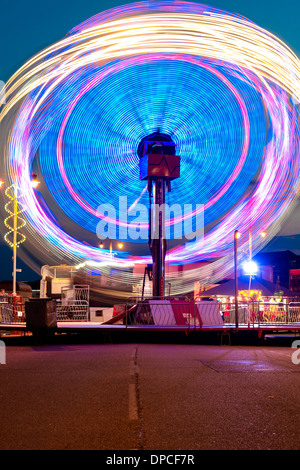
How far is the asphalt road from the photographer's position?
5.33m

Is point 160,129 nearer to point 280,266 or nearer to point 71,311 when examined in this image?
point 71,311

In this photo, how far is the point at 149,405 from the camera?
7.19m

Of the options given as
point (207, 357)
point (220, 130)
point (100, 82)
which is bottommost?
point (207, 357)

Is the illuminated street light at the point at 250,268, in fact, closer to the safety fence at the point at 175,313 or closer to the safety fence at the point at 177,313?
the safety fence at the point at 177,313

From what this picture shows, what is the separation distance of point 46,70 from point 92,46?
86.4 inches

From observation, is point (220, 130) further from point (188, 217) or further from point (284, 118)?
point (188, 217)

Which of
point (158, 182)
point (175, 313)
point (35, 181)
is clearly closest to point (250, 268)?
point (158, 182)

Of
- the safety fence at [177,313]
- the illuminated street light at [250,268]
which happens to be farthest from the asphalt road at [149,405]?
the illuminated street light at [250,268]

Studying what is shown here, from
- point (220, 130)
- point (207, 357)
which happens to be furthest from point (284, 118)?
point (207, 357)

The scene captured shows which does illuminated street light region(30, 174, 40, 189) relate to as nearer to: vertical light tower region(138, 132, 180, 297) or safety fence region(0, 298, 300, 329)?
vertical light tower region(138, 132, 180, 297)

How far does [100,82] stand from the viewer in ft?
76.6

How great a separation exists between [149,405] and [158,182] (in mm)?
17240

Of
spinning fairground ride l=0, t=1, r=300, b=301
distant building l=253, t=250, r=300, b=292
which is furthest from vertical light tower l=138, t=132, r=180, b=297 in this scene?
distant building l=253, t=250, r=300, b=292

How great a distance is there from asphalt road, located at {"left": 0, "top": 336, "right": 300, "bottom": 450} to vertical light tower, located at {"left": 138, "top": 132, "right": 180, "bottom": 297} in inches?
434
